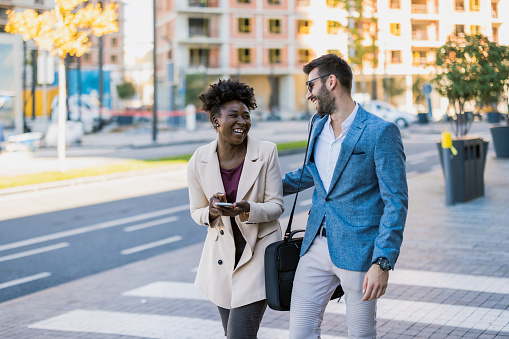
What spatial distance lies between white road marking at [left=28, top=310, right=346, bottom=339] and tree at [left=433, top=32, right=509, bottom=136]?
9.57 m

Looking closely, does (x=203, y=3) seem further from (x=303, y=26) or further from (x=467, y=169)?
(x=467, y=169)

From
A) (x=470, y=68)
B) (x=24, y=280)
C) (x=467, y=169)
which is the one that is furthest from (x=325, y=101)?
(x=470, y=68)

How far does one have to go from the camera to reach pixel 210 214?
3.54 meters

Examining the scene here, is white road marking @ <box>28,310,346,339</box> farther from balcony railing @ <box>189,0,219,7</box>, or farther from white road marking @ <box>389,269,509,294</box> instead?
balcony railing @ <box>189,0,219,7</box>

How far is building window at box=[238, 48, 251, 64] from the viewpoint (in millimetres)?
69438

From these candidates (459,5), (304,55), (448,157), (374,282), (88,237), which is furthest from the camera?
(304,55)

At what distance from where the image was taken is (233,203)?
11.3 ft

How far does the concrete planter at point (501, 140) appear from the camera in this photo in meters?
20.5

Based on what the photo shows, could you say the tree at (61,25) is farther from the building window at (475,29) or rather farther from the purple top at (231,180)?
the purple top at (231,180)

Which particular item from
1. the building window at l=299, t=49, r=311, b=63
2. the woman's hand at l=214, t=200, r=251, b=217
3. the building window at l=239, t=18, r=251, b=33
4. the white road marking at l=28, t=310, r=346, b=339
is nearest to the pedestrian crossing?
the white road marking at l=28, t=310, r=346, b=339

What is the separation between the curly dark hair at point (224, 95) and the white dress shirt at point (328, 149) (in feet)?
1.36

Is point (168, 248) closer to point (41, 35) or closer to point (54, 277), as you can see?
point (54, 277)

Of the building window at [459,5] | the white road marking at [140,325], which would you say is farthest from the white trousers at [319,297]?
the building window at [459,5]

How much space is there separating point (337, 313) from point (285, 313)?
444 millimetres
